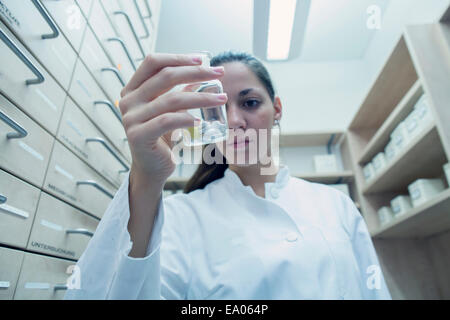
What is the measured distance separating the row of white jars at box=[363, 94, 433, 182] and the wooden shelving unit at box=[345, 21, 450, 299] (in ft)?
0.16

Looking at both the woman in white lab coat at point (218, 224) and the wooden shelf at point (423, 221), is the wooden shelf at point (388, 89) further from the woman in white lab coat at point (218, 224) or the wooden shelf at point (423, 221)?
the woman in white lab coat at point (218, 224)

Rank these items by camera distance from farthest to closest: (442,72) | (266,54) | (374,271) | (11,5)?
1. (266,54)
2. (442,72)
3. (374,271)
4. (11,5)

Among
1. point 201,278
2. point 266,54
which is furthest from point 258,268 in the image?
point 266,54

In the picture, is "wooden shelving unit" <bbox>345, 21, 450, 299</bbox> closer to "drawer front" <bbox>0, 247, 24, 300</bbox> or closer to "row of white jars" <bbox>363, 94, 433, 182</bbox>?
"row of white jars" <bbox>363, 94, 433, 182</bbox>

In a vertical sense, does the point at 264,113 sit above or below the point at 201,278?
above

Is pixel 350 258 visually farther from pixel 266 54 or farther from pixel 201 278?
pixel 266 54

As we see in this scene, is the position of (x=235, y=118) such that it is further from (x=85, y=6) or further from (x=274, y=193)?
(x=85, y=6)

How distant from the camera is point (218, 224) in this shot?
699 mm

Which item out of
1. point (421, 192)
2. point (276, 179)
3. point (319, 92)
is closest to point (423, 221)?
point (421, 192)

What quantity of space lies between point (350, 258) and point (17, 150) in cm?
75

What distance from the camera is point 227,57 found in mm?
917

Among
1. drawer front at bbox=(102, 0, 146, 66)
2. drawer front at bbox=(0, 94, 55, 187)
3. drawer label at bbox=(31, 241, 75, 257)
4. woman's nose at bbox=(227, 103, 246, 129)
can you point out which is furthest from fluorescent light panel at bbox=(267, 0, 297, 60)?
drawer label at bbox=(31, 241, 75, 257)

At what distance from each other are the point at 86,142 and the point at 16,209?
1.06 feet

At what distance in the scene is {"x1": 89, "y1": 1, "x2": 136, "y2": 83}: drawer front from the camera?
84 centimetres
